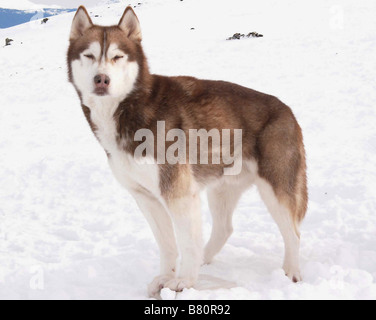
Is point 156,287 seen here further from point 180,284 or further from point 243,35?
point 243,35

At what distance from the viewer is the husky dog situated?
4152mm

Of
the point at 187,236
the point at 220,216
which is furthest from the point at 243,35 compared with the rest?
the point at 187,236

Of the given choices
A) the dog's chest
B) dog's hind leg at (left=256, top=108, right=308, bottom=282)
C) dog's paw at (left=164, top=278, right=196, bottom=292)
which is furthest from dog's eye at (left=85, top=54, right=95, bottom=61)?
dog's paw at (left=164, top=278, right=196, bottom=292)

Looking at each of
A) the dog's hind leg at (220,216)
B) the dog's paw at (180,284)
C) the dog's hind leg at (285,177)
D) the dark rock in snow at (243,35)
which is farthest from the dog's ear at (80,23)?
the dark rock in snow at (243,35)

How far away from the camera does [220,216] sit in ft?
18.3

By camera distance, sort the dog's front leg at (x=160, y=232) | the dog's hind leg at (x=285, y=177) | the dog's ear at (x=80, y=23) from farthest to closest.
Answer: the dog's hind leg at (x=285, y=177) < the dog's front leg at (x=160, y=232) < the dog's ear at (x=80, y=23)

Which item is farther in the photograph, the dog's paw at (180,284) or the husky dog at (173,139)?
the dog's paw at (180,284)

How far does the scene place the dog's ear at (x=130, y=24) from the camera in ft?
14.1

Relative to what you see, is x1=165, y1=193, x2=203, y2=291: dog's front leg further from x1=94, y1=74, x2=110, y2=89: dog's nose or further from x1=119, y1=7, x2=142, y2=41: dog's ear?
x1=119, y1=7, x2=142, y2=41: dog's ear

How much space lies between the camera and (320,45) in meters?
19.4

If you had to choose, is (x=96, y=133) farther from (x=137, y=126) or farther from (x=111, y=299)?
(x=111, y=299)

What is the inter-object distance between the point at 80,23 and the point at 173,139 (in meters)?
1.36

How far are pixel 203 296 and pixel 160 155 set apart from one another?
130 cm

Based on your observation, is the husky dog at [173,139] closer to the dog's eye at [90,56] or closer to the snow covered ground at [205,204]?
the dog's eye at [90,56]
